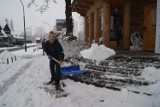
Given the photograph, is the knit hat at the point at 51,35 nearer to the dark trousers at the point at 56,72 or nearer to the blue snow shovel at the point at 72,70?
the dark trousers at the point at 56,72

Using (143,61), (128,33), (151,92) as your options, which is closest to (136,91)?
(151,92)

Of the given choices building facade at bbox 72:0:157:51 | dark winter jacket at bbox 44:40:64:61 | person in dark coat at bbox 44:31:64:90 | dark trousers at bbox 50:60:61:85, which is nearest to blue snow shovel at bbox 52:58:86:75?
dark trousers at bbox 50:60:61:85

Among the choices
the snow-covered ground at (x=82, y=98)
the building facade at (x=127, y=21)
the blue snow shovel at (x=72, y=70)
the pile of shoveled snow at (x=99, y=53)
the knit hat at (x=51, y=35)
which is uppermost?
the building facade at (x=127, y=21)

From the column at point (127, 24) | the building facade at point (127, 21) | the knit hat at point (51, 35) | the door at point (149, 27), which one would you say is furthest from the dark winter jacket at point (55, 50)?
the door at point (149, 27)

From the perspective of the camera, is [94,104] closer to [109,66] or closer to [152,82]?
[152,82]

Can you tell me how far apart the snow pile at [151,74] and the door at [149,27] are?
13.7 feet

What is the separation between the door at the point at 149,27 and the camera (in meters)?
11.0

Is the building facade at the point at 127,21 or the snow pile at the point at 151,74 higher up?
the building facade at the point at 127,21

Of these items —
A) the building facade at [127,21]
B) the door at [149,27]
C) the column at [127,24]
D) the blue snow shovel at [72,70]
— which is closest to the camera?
the blue snow shovel at [72,70]

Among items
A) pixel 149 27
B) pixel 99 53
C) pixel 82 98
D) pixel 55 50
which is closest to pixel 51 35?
pixel 55 50

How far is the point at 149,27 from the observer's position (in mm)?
11234

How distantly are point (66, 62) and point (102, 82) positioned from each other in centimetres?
453

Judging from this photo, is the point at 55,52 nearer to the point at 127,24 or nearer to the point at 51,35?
the point at 51,35

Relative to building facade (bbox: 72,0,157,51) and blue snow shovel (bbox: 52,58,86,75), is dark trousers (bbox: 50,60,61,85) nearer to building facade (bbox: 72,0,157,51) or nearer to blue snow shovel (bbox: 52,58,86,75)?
blue snow shovel (bbox: 52,58,86,75)
